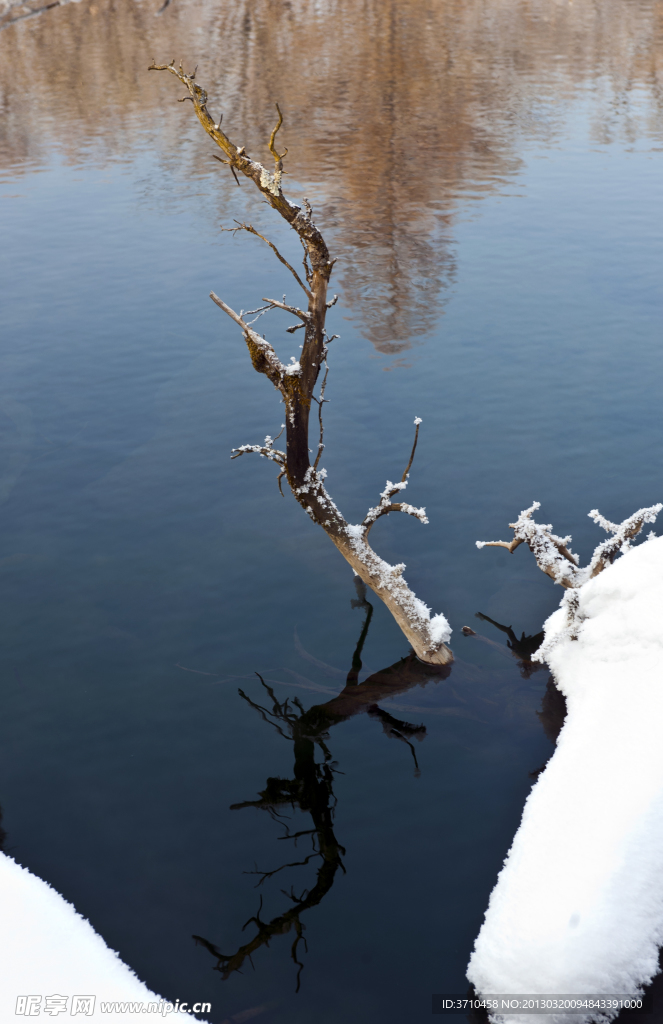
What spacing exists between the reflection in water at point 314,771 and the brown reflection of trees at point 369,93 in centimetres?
1502

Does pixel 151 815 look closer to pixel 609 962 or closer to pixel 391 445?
pixel 609 962

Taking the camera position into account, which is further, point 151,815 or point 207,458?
point 207,458

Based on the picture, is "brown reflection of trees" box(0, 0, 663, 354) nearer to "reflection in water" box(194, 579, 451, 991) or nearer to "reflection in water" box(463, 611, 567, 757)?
"reflection in water" box(463, 611, 567, 757)

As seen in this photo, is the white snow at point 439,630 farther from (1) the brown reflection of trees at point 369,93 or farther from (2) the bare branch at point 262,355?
(1) the brown reflection of trees at point 369,93

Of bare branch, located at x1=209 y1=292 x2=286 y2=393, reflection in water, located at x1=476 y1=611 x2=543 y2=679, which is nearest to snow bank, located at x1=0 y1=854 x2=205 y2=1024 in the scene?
reflection in water, located at x1=476 y1=611 x2=543 y2=679

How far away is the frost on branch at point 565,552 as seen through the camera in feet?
48.3

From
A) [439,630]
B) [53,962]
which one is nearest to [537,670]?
[439,630]

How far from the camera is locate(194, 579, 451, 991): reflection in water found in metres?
11.5

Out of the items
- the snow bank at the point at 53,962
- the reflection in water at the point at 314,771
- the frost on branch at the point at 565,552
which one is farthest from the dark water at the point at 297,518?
the frost on branch at the point at 565,552

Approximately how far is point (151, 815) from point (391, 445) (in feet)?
39.9

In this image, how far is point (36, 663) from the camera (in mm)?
15914

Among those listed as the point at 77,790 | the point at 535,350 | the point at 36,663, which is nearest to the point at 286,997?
the point at 77,790

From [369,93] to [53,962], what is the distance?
192 ft

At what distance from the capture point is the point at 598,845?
35.6 ft
